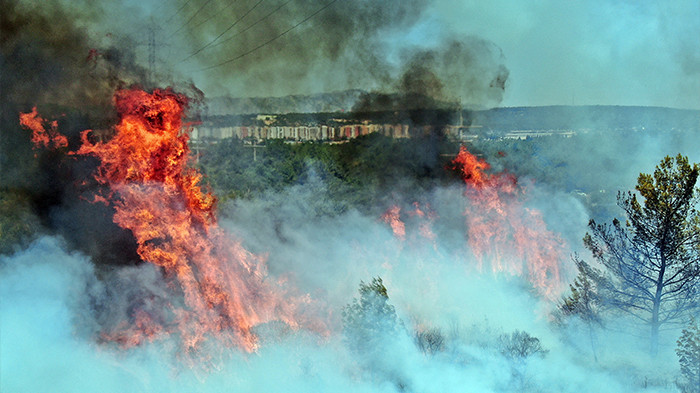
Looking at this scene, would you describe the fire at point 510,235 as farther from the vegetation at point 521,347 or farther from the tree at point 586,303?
the vegetation at point 521,347

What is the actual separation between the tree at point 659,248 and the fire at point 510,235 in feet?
28.7

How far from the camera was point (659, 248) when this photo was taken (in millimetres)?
23016

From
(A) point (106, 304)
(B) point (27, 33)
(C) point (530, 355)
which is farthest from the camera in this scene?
(B) point (27, 33)

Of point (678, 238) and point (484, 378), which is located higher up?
point (678, 238)

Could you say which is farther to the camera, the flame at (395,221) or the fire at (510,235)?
the flame at (395,221)

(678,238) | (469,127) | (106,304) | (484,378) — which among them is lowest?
(484,378)

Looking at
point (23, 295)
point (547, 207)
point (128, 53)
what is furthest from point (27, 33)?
point (547, 207)

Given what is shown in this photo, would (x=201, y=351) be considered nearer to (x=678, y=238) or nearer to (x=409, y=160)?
(x=678, y=238)

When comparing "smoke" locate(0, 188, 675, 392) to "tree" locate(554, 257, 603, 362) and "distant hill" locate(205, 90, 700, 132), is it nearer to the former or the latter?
"tree" locate(554, 257, 603, 362)

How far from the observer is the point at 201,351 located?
20891 millimetres

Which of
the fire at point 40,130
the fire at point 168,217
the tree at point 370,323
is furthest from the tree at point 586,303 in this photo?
the fire at point 40,130

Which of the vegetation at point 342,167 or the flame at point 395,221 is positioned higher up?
the vegetation at point 342,167

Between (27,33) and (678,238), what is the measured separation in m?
23.4

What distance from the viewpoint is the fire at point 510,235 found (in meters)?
35.3
